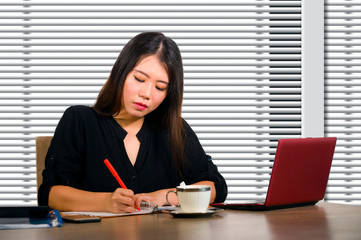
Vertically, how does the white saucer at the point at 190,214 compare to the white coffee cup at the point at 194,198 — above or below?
below

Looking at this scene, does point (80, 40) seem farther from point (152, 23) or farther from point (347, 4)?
point (347, 4)

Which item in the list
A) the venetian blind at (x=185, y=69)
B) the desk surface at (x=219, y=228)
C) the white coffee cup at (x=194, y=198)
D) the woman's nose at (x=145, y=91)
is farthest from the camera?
the venetian blind at (x=185, y=69)

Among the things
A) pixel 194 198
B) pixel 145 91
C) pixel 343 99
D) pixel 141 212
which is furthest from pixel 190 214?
pixel 343 99

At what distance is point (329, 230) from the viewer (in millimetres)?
1067

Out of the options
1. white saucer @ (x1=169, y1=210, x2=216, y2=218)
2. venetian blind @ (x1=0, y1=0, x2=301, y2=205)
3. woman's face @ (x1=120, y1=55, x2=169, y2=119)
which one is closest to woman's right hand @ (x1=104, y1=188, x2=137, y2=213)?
white saucer @ (x1=169, y1=210, x2=216, y2=218)

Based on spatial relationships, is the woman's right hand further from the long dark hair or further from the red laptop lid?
the long dark hair

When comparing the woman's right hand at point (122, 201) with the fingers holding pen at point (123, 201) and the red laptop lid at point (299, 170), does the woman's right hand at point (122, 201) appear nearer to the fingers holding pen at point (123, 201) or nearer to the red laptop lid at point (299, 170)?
the fingers holding pen at point (123, 201)

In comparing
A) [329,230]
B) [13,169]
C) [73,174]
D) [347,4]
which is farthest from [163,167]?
[347,4]

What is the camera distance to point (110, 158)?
6.07 ft

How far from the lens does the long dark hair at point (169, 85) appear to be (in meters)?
1.79

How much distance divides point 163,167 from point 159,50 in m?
0.46

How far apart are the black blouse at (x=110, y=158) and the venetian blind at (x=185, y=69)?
2.48 feet

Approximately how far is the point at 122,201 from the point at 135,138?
1.89ft

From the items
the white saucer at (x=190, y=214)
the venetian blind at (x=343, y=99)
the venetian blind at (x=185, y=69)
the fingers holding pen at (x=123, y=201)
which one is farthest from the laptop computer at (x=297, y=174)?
the venetian blind at (x=343, y=99)
